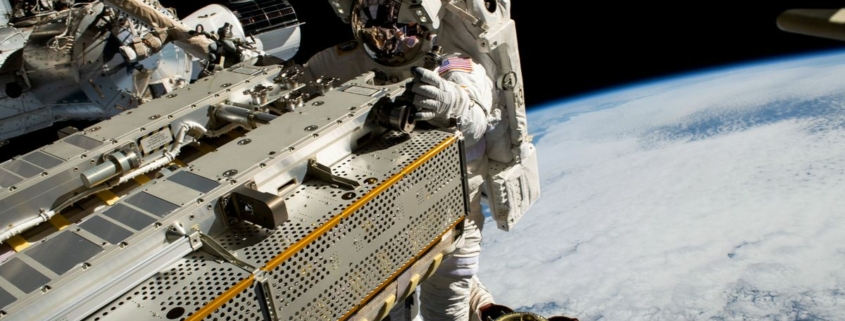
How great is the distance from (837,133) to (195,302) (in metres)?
8.48

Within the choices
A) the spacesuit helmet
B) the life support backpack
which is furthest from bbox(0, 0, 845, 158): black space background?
the life support backpack

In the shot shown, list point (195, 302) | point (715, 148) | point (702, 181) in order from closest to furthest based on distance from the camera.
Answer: point (195, 302) < point (702, 181) < point (715, 148)

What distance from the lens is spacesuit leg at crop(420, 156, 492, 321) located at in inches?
150

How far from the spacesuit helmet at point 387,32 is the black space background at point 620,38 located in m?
5.08

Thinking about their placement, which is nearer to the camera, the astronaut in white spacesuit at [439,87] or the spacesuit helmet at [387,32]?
the astronaut in white spacesuit at [439,87]

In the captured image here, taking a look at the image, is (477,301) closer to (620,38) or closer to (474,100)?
(474,100)

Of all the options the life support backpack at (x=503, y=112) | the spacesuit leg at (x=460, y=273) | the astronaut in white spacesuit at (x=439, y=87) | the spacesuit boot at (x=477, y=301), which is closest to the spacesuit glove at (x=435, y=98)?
the astronaut in white spacesuit at (x=439, y=87)

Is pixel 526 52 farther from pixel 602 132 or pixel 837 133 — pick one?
pixel 837 133

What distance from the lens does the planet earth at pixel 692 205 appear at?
541 centimetres

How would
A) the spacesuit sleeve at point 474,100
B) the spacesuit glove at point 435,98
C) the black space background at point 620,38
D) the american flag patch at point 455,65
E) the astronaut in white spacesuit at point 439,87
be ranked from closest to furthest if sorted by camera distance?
the spacesuit glove at point 435,98 → the astronaut in white spacesuit at point 439,87 → the spacesuit sleeve at point 474,100 → the american flag patch at point 455,65 → the black space background at point 620,38

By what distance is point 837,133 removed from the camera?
7.77 metres

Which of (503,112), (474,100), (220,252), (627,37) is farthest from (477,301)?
(627,37)

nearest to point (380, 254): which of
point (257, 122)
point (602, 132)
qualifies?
point (257, 122)

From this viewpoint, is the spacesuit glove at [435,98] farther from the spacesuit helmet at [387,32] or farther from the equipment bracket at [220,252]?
→ the equipment bracket at [220,252]
